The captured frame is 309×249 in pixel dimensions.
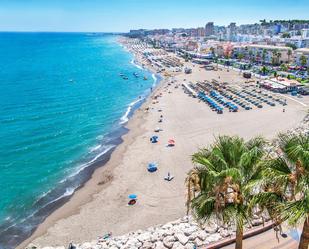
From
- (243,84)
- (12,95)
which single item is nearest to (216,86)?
(243,84)

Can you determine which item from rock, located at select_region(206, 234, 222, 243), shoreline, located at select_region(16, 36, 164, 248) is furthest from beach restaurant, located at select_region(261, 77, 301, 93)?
rock, located at select_region(206, 234, 222, 243)

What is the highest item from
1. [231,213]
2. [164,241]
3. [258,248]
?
[231,213]

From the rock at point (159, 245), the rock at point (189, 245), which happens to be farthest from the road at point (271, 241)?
the rock at point (159, 245)

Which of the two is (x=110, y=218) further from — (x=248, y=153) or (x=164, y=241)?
(x=248, y=153)

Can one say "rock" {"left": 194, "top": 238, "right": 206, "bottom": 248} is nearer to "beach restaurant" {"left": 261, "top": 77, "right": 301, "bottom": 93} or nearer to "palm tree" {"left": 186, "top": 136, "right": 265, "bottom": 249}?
"palm tree" {"left": 186, "top": 136, "right": 265, "bottom": 249}

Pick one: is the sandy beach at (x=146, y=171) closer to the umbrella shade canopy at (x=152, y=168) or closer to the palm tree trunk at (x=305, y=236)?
the umbrella shade canopy at (x=152, y=168)

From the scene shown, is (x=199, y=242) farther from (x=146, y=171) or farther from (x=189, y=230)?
(x=146, y=171)

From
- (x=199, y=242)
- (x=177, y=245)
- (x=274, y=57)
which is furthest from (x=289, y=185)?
(x=274, y=57)
